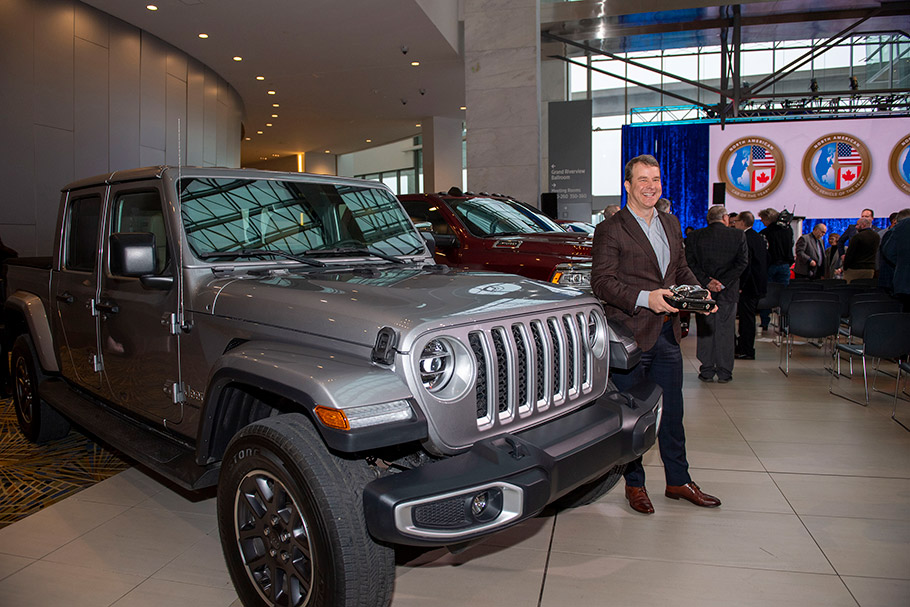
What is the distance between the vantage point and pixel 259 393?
261cm

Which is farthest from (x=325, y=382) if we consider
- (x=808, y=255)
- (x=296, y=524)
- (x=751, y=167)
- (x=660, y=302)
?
(x=751, y=167)

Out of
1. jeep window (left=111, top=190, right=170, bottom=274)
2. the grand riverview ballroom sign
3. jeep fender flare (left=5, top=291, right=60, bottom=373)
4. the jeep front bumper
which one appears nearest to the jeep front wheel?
the jeep front bumper

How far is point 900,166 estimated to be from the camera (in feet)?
51.0

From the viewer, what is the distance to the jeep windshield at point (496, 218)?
23.9 ft

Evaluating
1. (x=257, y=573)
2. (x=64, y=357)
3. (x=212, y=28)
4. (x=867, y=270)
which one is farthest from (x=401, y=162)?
(x=257, y=573)

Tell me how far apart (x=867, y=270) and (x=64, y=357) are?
1092 cm

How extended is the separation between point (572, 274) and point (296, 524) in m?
4.53

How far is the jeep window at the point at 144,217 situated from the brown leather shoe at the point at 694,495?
2984 mm

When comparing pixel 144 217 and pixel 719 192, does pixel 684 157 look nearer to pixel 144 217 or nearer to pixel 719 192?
pixel 719 192

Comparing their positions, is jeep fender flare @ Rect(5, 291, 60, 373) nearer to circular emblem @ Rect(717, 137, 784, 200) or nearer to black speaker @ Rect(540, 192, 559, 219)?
black speaker @ Rect(540, 192, 559, 219)

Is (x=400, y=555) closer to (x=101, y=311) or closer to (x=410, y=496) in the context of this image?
(x=410, y=496)

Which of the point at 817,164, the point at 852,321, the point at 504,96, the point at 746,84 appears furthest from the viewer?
the point at 746,84

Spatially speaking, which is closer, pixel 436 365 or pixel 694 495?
pixel 436 365

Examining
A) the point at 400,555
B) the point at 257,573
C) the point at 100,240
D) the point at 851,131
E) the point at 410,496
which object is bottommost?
the point at 400,555
